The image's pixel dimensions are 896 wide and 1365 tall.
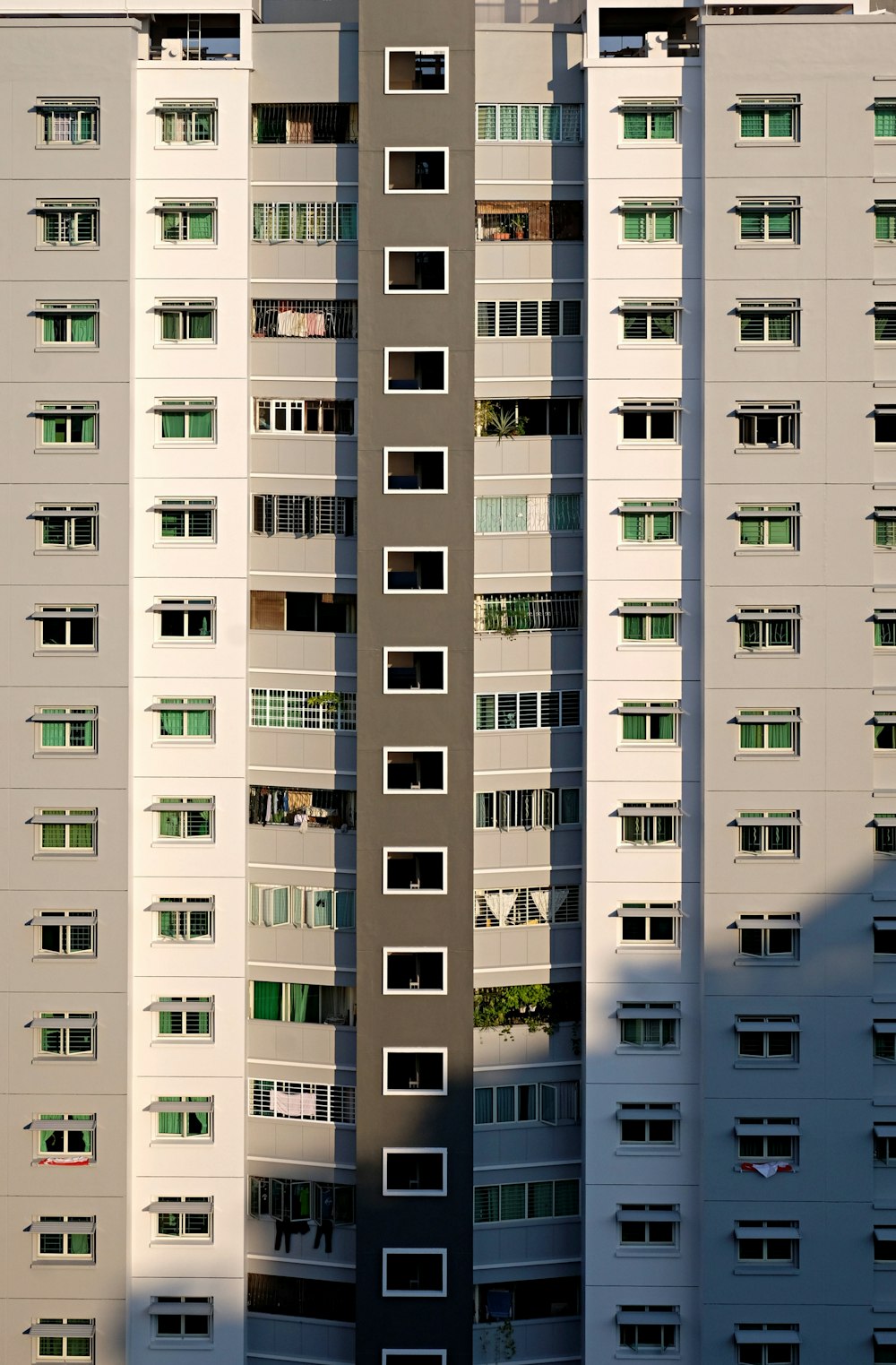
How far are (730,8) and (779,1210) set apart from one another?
2250cm

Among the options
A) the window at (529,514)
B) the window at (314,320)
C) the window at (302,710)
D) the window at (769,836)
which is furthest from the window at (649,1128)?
the window at (314,320)

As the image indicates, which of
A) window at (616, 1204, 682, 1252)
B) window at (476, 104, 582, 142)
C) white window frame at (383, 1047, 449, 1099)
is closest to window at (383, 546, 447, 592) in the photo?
window at (476, 104, 582, 142)

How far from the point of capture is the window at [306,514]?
1033 inches

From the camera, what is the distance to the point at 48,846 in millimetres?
25641

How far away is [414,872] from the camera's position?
84.4ft

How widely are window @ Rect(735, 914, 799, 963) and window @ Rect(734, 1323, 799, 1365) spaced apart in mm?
6790

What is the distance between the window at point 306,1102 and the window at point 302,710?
22.1 feet

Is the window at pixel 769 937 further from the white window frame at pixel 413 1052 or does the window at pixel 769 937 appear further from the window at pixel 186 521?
the window at pixel 186 521

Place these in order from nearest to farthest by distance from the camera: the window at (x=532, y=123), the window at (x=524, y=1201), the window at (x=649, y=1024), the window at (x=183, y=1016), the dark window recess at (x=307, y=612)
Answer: the window at (x=183, y=1016), the window at (x=649, y=1024), the window at (x=532, y=123), the window at (x=524, y=1201), the dark window recess at (x=307, y=612)

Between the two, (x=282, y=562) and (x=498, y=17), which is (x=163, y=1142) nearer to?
(x=282, y=562)

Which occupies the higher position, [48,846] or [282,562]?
[282,562]

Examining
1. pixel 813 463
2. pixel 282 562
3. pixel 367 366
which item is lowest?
pixel 282 562

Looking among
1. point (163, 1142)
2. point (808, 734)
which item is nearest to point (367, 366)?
point (808, 734)

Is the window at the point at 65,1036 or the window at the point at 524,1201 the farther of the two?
the window at the point at 524,1201
